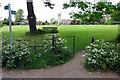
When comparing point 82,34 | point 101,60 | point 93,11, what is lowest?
point 101,60

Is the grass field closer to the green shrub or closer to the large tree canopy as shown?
the large tree canopy

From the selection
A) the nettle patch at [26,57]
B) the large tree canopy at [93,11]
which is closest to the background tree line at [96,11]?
the large tree canopy at [93,11]

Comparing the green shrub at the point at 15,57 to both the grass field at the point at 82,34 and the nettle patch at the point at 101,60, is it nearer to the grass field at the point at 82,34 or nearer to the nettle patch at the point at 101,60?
the nettle patch at the point at 101,60

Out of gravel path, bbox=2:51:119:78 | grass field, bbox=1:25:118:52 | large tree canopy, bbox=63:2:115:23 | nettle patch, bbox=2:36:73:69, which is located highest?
large tree canopy, bbox=63:2:115:23

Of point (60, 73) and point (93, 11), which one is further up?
point (93, 11)

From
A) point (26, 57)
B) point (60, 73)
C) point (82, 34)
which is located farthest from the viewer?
point (82, 34)

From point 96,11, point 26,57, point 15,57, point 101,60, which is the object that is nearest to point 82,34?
point 96,11

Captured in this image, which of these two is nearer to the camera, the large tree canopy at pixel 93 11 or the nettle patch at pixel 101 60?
the nettle patch at pixel 101 60

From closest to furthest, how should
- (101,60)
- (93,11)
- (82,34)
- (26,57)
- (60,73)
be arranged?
(60,73)
(101,60)
(26,57)
(93,11)
(82,34)

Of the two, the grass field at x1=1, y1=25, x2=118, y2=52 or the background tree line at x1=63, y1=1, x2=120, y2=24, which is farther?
the grass field at x1=1, y1=25, x2=118, y2=52

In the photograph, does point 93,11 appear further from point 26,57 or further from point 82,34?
point 82,34

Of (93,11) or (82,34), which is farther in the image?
(82,34)

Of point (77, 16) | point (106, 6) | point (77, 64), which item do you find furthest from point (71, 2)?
point (77, 64)

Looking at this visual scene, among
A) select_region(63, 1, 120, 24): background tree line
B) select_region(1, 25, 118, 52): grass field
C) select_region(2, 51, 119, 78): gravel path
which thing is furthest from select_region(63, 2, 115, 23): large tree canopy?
select_region(2, 51, 119, 78): gravel path
